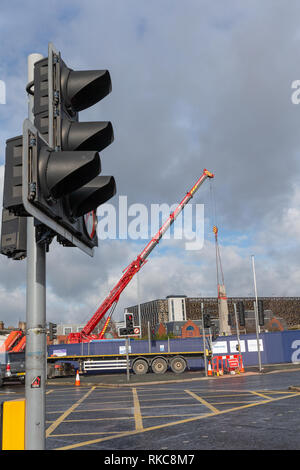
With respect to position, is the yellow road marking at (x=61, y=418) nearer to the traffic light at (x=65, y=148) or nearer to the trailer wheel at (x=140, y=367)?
the traffic light at (x=65, y=148)

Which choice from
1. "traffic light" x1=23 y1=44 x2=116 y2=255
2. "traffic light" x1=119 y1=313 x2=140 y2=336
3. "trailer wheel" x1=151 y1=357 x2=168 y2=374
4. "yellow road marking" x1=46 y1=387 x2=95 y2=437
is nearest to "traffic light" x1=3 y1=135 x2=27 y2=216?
"traffic light" x1=23 y1=44 x2=116 y2=255

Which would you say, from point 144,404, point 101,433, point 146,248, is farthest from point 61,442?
point 146,248

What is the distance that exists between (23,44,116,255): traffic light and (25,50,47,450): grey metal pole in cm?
23

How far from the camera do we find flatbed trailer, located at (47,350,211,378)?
29172 millimetres

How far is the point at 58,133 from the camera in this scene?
3.01m

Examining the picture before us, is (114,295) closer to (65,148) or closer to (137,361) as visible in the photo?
(137,361)

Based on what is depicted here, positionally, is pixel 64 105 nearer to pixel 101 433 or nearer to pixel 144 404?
pixel 101 433

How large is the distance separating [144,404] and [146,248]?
21.7 m

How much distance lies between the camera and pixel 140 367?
29.2 m

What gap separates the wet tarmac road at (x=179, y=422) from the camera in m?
7.39

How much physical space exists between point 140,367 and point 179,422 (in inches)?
801

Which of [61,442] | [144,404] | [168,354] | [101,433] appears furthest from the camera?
[168,354]

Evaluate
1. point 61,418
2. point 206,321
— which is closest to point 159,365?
point 206,321
